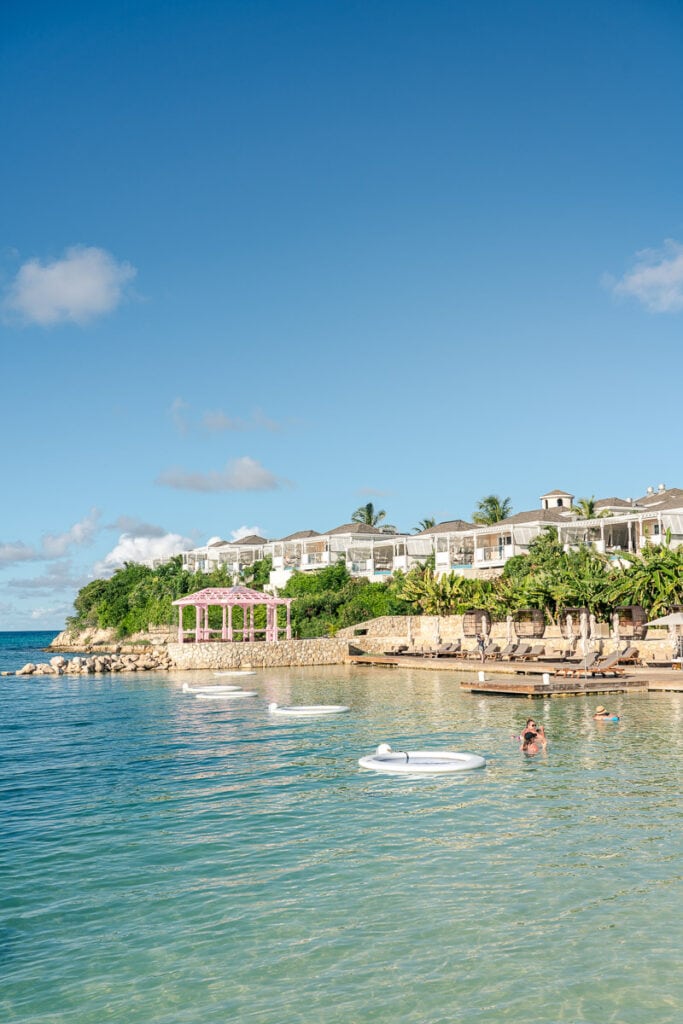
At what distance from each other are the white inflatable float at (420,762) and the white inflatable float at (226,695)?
18.5m

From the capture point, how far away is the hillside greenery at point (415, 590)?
41094 mm

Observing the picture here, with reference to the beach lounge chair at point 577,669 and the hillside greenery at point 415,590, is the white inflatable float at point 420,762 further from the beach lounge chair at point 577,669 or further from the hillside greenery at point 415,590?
the hillside greenery at point 415,590

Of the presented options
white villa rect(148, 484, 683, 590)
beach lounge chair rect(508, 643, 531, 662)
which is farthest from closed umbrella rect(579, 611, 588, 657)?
white villa rect(148, 484, 683, 590)

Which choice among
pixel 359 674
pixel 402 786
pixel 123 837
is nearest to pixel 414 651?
pixel 359 674

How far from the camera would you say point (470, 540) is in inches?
2726

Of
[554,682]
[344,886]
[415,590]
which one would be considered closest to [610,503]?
[415,590]

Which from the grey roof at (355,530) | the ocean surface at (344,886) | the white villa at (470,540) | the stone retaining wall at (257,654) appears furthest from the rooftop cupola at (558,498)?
the ocean surface at (344,886)

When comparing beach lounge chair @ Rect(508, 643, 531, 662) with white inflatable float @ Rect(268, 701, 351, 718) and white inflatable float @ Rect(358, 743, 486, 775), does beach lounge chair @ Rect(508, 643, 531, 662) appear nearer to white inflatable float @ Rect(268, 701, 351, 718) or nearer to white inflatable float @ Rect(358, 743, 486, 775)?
white inflatable float @ Rect(268, 701, 351, 718)

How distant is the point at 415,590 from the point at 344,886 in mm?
45591

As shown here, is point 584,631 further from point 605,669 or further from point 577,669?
point 605,669

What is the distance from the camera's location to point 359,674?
151 ft

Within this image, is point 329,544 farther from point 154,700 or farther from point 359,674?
point 154,700

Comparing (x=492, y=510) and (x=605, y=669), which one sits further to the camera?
(x=492, y=510)

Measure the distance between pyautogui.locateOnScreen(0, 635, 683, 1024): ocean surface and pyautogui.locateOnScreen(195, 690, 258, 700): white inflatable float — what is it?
14.6 meters
